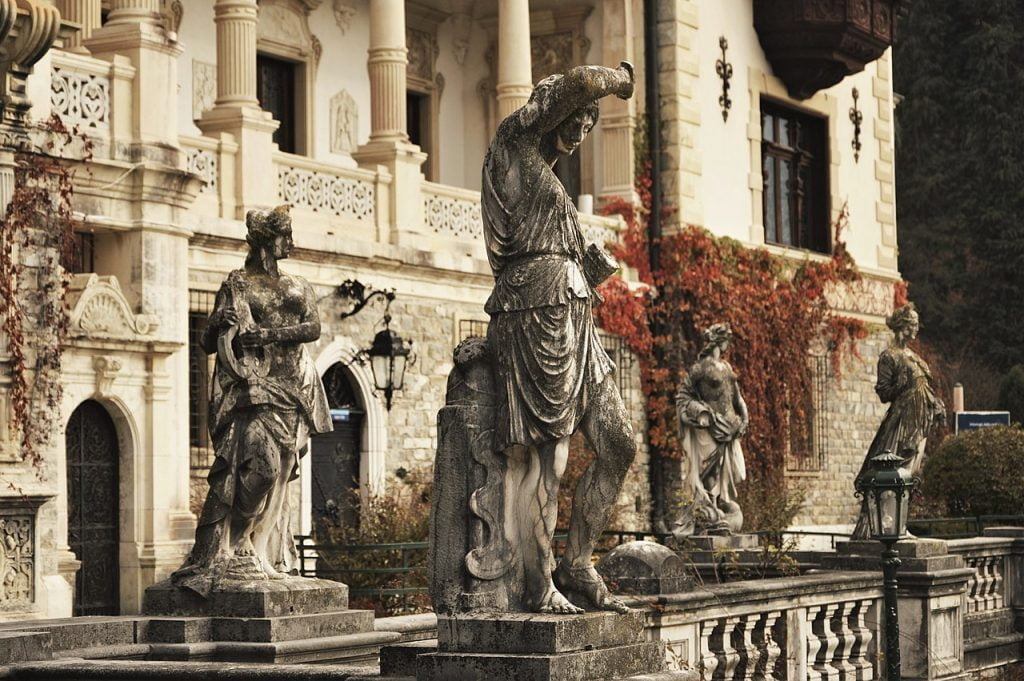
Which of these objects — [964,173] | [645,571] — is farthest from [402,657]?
[964,173]

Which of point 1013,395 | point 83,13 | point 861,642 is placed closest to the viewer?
point 861,642

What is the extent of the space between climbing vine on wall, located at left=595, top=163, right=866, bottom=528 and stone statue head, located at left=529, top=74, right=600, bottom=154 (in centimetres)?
1642

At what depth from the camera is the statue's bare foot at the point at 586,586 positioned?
7.06m

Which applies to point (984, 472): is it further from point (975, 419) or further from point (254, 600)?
point (254, 600)

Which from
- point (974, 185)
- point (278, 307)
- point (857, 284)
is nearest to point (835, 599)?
point (278, 307)

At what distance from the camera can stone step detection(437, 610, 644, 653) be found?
6.59 metres

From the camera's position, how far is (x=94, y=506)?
55.4 ft

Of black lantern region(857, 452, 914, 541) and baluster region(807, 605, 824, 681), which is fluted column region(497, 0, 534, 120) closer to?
baluster region(807, 605, 824, 681)

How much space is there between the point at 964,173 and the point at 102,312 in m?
31.2

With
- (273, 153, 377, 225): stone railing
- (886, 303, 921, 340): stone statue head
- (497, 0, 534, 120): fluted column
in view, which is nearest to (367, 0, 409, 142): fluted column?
(273, 153, 377, 225): stone railing

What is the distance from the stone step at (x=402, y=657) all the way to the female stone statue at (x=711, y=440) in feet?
36.9

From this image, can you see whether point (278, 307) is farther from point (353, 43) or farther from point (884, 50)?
point (884, 50)

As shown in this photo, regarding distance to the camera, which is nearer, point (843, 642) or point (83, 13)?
point (843, 642)

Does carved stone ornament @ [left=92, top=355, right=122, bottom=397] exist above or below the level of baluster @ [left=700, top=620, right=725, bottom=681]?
above
